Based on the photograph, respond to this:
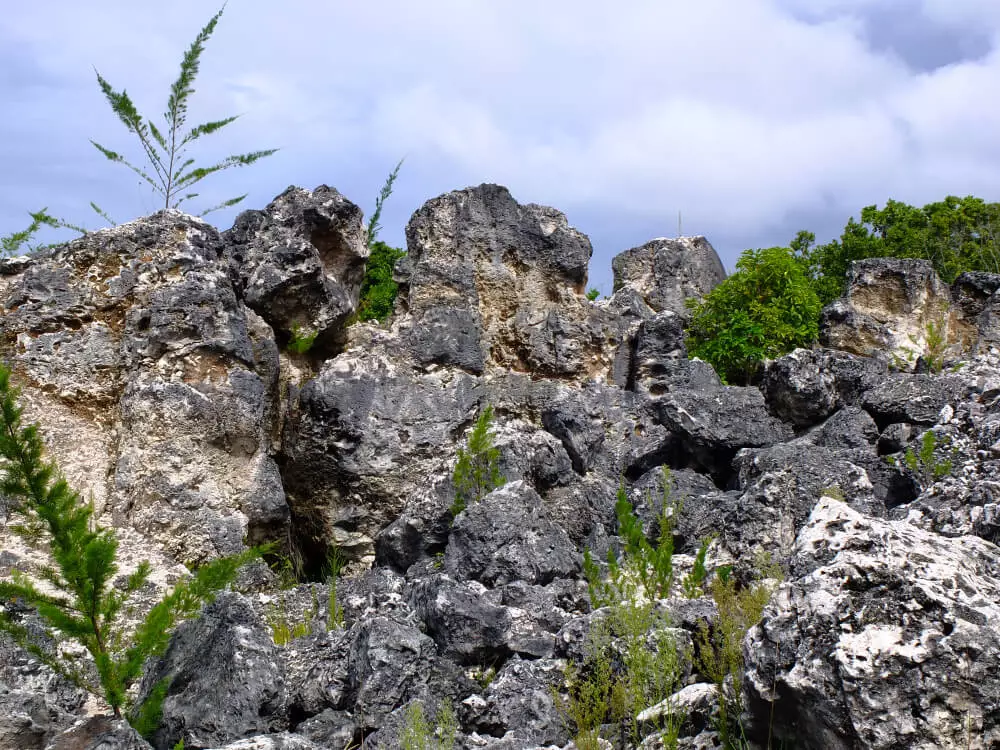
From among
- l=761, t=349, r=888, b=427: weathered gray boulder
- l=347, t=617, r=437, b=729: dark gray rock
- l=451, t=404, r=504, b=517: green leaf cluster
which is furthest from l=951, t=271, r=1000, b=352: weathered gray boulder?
l=347, t=617, r=437, b=729: dark gray rock

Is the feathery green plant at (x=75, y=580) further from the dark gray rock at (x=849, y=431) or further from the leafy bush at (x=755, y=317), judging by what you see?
the leafy bush at (x=755, y=317)

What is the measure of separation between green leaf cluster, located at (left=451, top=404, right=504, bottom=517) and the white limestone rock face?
13.8 ft

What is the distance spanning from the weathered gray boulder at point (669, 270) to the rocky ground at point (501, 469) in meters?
2.75

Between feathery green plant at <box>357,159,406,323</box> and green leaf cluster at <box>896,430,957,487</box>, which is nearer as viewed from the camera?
green leaf cluster at <box>896,430,957,487</box>

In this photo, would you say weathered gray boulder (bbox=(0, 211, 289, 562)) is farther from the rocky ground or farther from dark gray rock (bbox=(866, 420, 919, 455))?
dark gray rock (bbox=(866, 420, 919, 455))

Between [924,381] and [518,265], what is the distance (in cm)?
435

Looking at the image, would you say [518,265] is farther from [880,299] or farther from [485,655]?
[485,655]

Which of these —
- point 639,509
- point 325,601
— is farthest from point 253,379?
point 639,509

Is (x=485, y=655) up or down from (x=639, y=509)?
down

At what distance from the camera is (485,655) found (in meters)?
5.55

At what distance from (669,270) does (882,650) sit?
11.5 meters

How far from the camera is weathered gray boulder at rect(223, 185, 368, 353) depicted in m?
9.59

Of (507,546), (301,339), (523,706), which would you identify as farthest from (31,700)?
(301,339)

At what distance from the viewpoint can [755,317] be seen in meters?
11.8
